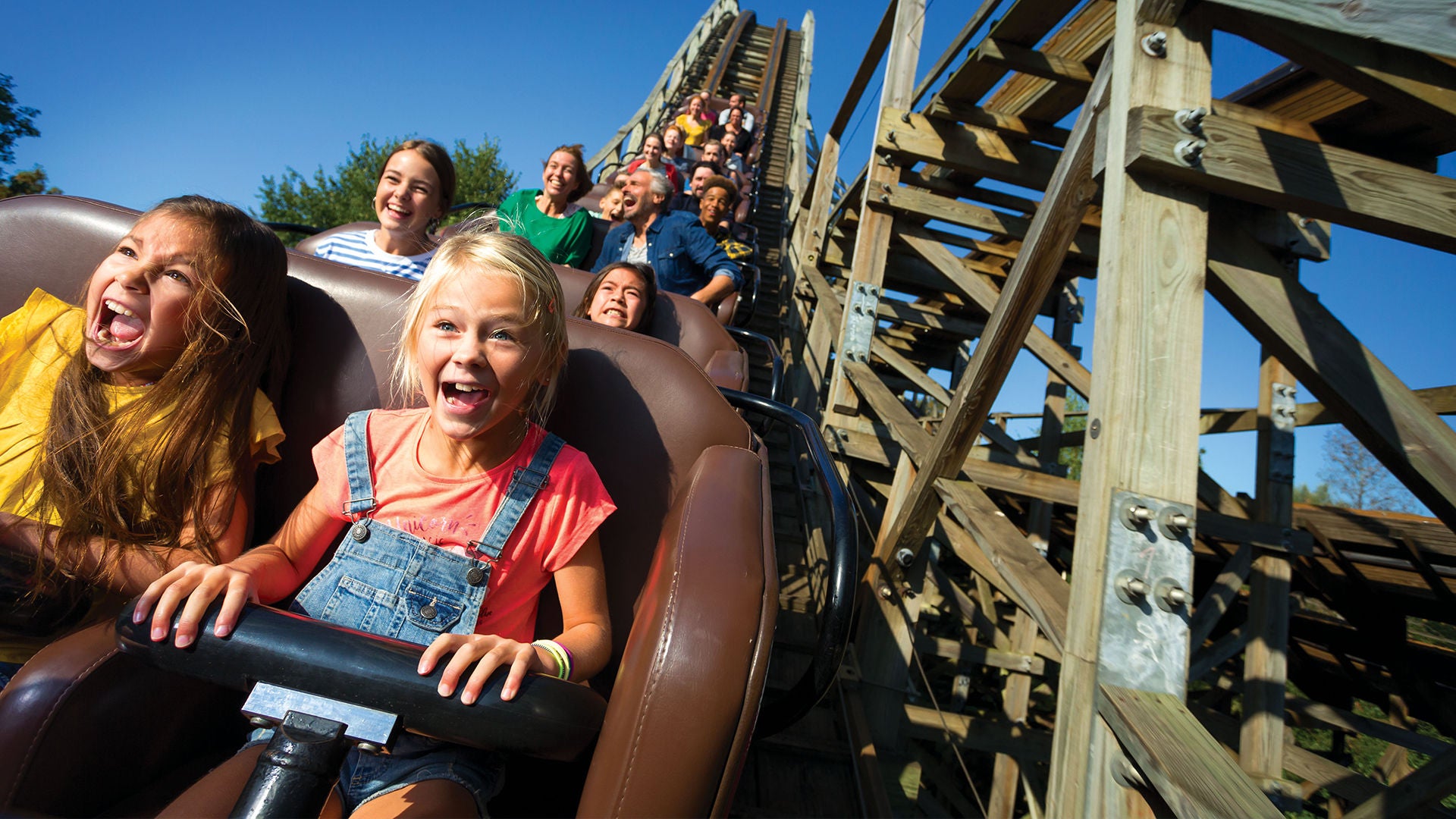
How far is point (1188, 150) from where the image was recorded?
4.24ft

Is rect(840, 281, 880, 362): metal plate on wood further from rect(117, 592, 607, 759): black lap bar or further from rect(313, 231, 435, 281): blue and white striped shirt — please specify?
rect(117, 592, 607, 759): black lap bar

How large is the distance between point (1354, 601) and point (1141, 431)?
402 cm

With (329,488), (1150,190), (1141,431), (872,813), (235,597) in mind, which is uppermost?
(1150,190)

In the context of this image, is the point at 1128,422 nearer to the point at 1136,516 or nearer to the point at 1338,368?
the point at 1136,516

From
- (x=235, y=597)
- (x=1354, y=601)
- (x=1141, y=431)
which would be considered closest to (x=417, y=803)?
(x=235, y=597)

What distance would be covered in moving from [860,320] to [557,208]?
180cm

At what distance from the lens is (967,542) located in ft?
9.23

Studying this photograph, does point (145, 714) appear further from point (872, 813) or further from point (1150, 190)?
point (872, 813)

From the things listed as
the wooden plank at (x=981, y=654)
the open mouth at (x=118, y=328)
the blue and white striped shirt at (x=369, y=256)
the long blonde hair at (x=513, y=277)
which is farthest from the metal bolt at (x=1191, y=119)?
the wooden plank at (x=981, y=654)

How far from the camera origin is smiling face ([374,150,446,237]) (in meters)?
2.39

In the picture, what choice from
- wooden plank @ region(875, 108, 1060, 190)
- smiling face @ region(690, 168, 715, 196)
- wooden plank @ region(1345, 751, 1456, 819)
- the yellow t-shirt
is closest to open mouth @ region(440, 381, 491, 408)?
the yellow t-shirt

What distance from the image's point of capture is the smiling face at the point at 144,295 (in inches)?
49.3

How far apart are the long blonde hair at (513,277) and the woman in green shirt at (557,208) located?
2529mm

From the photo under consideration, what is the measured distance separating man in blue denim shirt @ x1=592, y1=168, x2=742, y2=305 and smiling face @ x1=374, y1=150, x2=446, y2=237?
4.78 ft
